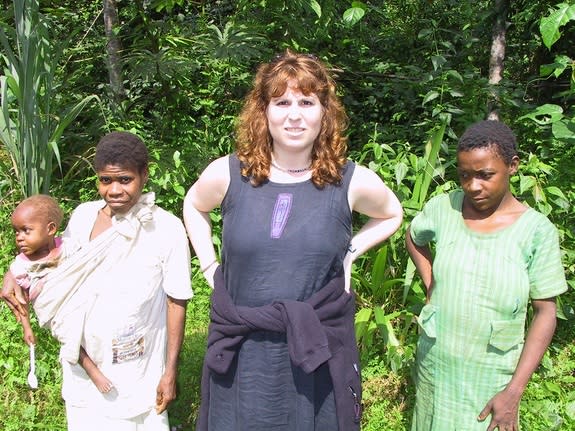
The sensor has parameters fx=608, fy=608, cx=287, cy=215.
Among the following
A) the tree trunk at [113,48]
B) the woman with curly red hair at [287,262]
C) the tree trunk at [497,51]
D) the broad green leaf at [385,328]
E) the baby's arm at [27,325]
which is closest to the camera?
the woman with curly red hair at [287,262]

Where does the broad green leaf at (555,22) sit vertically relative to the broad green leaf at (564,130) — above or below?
above

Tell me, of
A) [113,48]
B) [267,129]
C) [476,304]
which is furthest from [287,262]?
[113,48]

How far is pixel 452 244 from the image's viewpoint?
198 cm

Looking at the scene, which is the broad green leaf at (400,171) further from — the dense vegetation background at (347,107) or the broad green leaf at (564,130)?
the broad green leaf at (564,130)

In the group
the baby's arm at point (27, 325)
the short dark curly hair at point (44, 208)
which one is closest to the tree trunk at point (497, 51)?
the short dark curly hair at point (44, 208)

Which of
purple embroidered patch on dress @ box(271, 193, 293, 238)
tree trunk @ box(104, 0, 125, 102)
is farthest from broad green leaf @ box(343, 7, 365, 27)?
tree trunk @ box(104, 0, 125, 102)

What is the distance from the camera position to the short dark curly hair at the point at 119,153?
1939 mm

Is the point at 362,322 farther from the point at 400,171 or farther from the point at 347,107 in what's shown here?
the point at 347,107

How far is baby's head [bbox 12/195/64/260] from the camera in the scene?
204cm

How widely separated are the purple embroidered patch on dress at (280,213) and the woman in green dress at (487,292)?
21.8 inches

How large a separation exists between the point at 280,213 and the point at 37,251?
2.92 feet

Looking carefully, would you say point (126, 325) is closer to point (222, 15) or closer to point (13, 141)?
point (13, 141)

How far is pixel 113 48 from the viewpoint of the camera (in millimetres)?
4438

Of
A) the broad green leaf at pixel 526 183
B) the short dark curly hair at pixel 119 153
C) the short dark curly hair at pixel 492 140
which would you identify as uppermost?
the short dark curly hair at pixel 492 140
